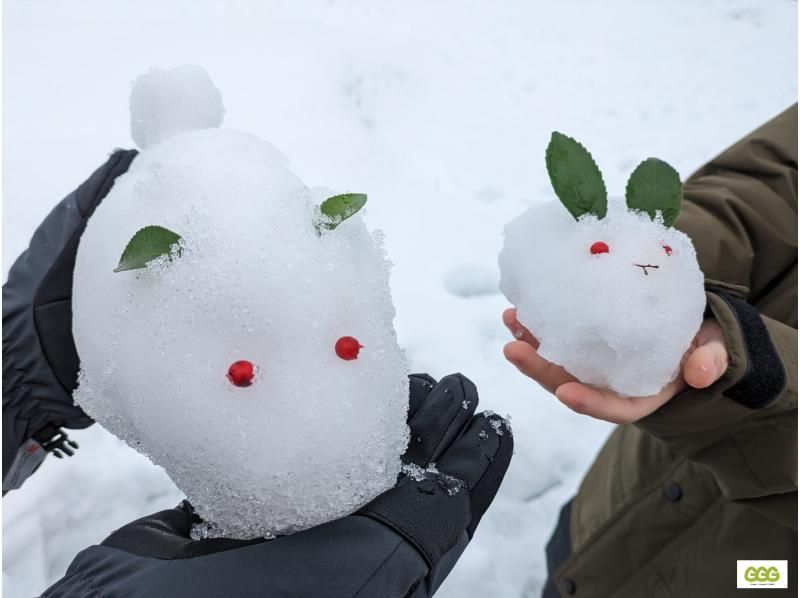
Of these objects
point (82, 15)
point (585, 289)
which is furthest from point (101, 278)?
point (82, 15)

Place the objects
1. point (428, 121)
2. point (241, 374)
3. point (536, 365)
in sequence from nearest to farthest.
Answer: point (241, 374), point (536, 365), point (428, 121)

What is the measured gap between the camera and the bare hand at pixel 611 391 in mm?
721

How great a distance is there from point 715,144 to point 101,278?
2.35 meters

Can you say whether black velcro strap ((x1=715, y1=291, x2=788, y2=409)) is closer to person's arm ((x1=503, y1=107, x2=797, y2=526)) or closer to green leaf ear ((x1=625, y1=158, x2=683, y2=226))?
person's arm ((x1=503, y1=107, x2=797, y2=526))

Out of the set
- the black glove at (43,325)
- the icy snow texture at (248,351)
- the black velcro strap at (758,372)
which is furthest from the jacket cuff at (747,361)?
the black glove at (43,325)

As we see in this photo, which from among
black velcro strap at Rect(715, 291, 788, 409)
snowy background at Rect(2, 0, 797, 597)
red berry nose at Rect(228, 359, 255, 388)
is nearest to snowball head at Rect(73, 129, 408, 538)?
red berry nose at Rect(228, 359, 255, 388)

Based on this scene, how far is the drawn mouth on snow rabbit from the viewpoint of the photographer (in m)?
0.69

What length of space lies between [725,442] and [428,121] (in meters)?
1.57

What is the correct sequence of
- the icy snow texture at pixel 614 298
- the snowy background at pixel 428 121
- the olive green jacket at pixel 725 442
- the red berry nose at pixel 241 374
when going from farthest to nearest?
the snowy background at pixel 428 121, the olive green jacket at pixel 725 442, the icy snow texture at pixel 614 298, the red berry nose at pixel 241 374

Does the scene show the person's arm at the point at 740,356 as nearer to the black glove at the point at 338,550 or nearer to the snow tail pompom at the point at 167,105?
the black glove at the point at 338,550

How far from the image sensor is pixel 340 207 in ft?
1.89

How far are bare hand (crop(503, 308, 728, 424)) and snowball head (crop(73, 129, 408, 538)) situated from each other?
0.78ft

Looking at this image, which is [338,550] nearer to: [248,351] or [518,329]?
[248,351]

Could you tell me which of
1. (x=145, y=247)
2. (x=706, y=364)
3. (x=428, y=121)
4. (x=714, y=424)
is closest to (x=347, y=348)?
(x=145, y=247)
